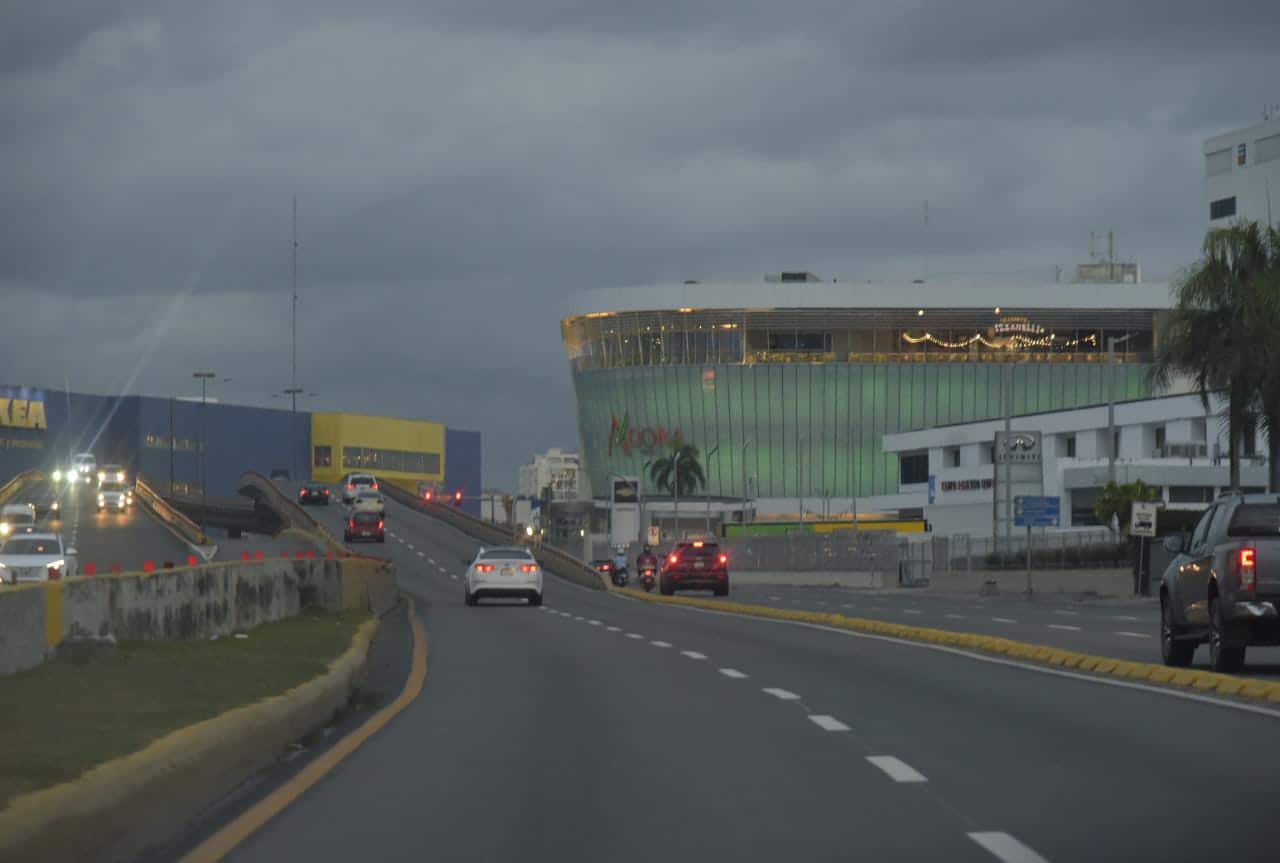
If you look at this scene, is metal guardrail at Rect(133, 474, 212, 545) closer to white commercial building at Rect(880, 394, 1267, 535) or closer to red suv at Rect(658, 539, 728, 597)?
red suv at Rect(658, 539, 728, 597)

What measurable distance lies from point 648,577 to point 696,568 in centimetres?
1433

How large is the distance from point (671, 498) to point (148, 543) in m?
77.3

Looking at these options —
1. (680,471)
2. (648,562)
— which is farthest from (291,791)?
(680,471)

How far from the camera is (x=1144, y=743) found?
555 inches

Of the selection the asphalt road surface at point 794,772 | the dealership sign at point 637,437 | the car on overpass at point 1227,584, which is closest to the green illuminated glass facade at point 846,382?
the dealership sign at point 637,437

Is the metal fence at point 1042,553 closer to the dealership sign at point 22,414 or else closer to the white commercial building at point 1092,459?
the white commercial building at point 1092,459

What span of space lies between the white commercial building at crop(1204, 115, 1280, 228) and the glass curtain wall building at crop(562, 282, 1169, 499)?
8.84 metres

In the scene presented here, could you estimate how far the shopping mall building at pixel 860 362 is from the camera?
163750 mm

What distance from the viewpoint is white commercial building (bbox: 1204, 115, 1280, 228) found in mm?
152875

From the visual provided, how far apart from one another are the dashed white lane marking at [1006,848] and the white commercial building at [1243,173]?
145m

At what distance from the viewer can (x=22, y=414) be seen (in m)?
160

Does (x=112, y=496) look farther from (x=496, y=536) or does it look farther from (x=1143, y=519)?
(x=1143, y=519)

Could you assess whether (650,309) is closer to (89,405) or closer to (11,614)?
(89,405)

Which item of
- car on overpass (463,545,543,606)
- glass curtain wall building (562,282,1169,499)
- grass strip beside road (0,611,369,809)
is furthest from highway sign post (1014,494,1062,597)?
glass curtain wall building (562,282,1169,499)
